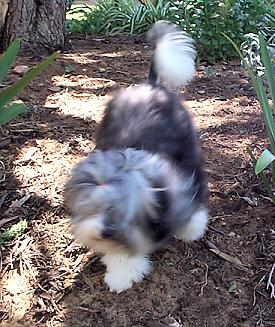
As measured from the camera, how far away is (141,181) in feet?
7.79

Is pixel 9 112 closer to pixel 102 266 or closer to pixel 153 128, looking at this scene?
pixel 153 128

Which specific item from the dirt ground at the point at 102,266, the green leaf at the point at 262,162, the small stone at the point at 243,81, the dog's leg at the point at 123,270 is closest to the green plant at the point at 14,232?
the dirt ground at the point at 102,266

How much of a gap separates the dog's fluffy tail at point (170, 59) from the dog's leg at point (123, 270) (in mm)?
1025

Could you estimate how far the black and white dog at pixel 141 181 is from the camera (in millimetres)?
2328

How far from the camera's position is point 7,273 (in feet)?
9.25

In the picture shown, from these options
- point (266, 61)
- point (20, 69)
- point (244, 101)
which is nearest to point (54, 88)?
point (20, 69)

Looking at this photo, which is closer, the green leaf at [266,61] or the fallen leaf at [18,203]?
the green leaf at [266,61]

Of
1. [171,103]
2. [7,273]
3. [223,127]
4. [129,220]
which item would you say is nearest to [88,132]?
[223,127]

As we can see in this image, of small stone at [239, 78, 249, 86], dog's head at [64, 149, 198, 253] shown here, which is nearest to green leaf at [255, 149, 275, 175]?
dog's head at [64, 149, 198, 253]

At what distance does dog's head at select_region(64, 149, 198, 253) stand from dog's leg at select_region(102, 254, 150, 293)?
13 centimetres

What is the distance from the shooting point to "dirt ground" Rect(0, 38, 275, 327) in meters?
2.63

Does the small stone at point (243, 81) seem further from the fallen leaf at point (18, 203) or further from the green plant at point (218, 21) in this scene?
the fallen leaf at point (18, 203)

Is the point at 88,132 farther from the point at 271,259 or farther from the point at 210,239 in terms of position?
the point at 271,259

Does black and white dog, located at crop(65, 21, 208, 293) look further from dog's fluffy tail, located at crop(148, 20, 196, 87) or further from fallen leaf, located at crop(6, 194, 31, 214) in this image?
fallen leaf, located at crop(6, 194, 31, 214)
